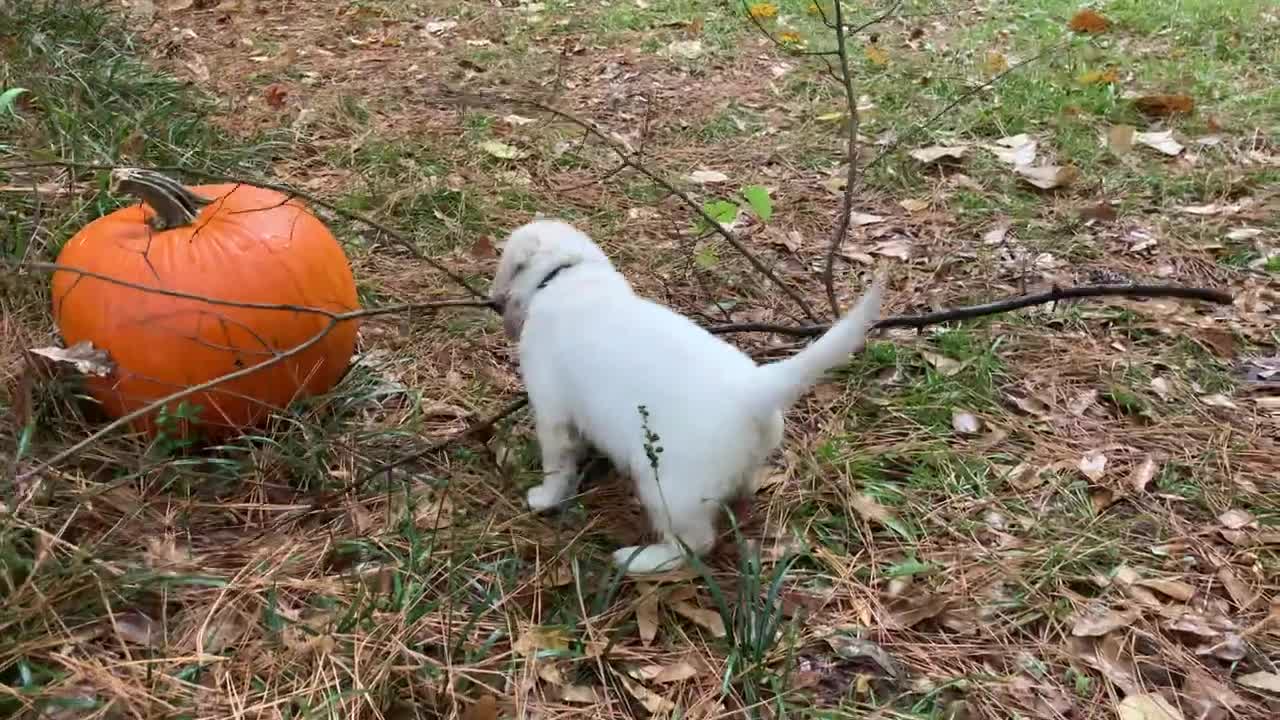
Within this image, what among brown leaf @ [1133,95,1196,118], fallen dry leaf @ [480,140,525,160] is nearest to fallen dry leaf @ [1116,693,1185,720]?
fallen dry leaf @ [480,140,525,160]

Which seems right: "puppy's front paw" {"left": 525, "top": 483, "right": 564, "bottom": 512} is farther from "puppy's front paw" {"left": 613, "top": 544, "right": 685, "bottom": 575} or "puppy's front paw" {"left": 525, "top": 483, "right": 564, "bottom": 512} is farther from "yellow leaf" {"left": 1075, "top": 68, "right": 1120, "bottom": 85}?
"yellow leaf" {"left": 1075, "top": 68, "right": 1120, "bottom": 85}

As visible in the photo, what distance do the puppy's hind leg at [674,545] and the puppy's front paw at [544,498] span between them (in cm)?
28

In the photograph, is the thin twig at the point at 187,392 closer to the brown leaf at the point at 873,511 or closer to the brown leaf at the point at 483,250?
the brown leaf at the point at 483,250

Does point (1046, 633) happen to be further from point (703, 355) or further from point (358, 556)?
point (358, 556)

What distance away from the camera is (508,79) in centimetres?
542

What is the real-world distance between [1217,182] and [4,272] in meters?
4.65

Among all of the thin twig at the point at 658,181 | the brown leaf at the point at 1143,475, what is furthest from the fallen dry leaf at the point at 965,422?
the thin twig at the point at 658,181

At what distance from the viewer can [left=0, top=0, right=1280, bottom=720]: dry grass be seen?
180 centimetres

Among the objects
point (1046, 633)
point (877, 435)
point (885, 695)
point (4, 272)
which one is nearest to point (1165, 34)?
point (877, 435)

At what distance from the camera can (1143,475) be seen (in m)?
2.39

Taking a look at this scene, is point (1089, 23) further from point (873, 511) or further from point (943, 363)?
point (873, 511)

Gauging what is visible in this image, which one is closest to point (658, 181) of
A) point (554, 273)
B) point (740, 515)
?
point (554, 273)

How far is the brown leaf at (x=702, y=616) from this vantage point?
6.34 ft

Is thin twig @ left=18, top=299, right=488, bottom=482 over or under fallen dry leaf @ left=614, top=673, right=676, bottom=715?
over
